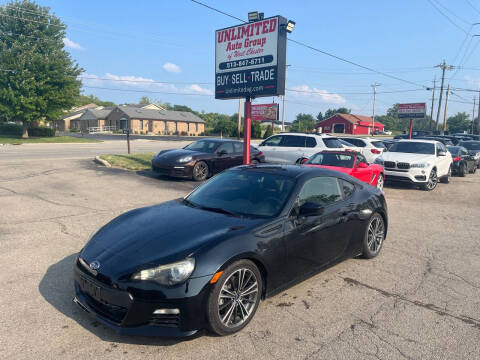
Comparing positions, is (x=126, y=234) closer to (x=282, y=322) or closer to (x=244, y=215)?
(x=244, y=215)

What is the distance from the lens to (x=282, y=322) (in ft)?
11.6

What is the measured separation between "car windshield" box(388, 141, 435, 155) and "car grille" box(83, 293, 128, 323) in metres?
13.1

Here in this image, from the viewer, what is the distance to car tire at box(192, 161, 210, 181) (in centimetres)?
1212

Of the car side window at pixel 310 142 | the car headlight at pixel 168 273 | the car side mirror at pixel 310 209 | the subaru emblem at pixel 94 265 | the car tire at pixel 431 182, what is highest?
the car side window at pixel 310 142

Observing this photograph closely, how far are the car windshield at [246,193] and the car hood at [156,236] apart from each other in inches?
8.4

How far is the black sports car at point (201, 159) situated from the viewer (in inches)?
467

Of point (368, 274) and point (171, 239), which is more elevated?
point (171, 239)

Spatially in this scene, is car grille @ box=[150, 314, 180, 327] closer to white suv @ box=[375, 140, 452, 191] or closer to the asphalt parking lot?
the asphalt parking lot

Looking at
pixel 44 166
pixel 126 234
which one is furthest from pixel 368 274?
pixel 44 166

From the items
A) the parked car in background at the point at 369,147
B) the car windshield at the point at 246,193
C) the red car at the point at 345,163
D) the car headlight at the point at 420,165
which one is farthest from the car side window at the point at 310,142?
the car windshield at the point at 246,193

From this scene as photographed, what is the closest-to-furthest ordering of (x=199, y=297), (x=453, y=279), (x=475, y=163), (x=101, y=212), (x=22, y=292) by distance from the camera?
(x=199, y=297) < (x=22, y=292) < (x=453, y=279) < (x=101, y=212) < (x=475, y=163)

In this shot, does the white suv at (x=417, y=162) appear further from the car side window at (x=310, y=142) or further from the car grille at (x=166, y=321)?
Result: the car grille at (x=166, y=321)

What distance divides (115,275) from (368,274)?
10.9 ft

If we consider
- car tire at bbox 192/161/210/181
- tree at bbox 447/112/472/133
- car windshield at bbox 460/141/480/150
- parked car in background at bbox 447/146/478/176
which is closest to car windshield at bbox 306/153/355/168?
car tire at bbox 192/161/210/181
